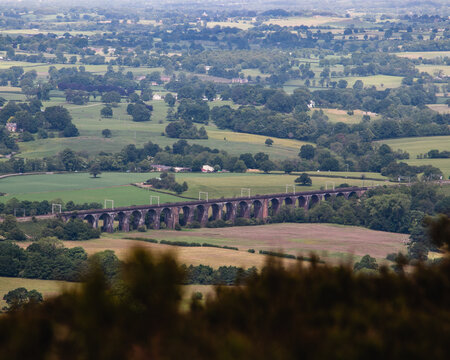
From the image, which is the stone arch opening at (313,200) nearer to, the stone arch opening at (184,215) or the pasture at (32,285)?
the stone arch opening at (184,215)

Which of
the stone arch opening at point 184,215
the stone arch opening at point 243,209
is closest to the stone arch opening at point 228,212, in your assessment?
the stone arch opening at point 243,209

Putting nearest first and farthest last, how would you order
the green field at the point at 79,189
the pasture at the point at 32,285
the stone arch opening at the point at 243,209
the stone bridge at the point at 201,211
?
the pasture at the point at 32,285 → the stone bridge at the point at 201,211 → the green field at the point at 79,189 → the stone arch opening at the point at 243,209

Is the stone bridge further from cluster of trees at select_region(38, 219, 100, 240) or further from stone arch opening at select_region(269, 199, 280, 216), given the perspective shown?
cluster of trees at select_region(38, 219, 100, 240)

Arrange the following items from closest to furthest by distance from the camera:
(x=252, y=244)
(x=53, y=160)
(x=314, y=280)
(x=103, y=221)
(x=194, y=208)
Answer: (x=314, y=280), (x=252, y=244), (x=103, y=221), (x=194, y=208), (x=53, y=160)

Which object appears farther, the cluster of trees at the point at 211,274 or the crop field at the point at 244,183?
the crop field at the point at 244,183

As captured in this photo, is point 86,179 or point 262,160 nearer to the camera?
point 86,179

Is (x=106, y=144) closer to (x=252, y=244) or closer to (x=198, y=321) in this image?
(x=252, y=244)

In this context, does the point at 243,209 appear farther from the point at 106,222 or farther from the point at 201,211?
the point at 106,222

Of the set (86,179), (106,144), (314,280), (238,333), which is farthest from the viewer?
(106,144)

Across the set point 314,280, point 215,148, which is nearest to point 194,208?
point 215,148
